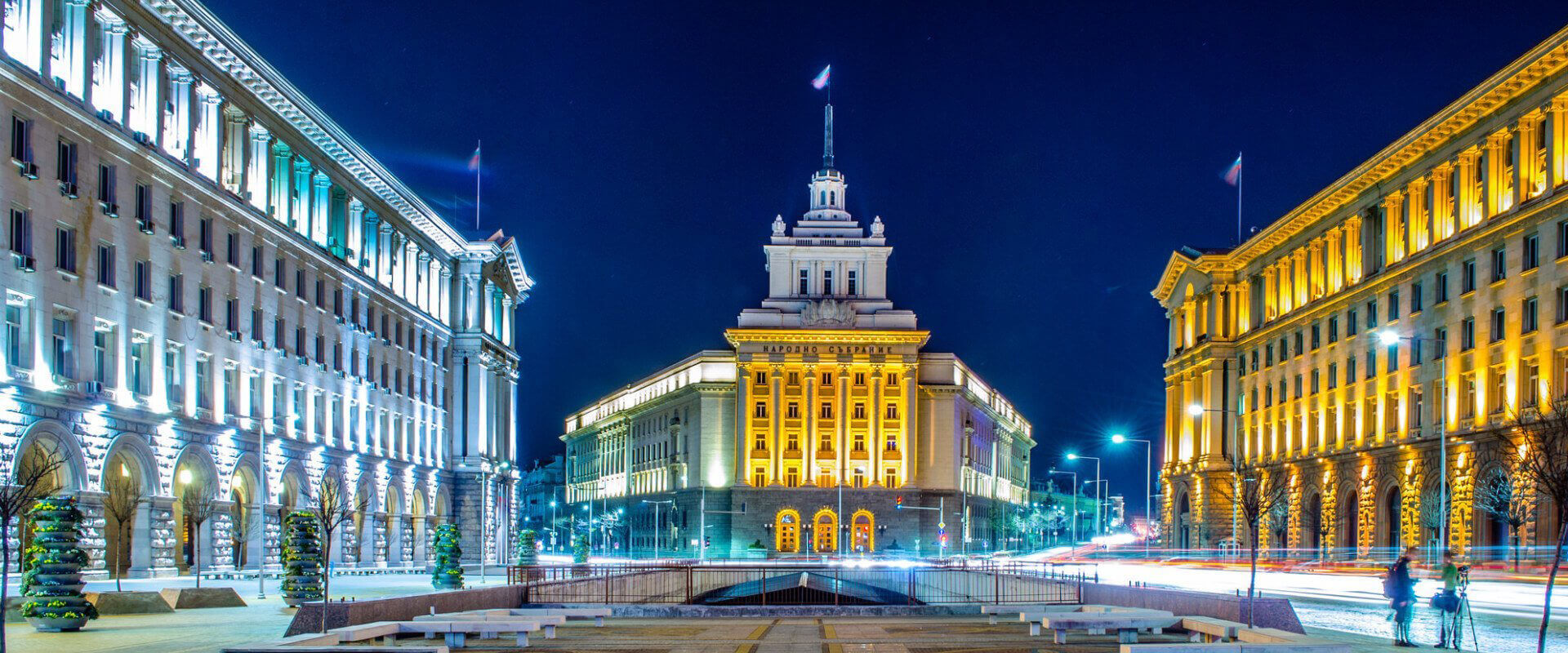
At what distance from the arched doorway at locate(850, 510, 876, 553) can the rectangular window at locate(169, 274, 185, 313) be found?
90.6 metres

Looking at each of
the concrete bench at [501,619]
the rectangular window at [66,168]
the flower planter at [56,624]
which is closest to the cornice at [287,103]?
the rectangular window at [66,168]

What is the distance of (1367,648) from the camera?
78.4 feet

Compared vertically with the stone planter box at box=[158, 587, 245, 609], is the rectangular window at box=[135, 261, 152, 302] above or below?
above

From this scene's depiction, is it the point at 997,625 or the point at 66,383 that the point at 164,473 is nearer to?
the point at 66,383

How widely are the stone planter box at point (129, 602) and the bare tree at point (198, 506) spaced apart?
16.3 meters

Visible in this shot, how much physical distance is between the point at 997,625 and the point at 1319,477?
55.8 m

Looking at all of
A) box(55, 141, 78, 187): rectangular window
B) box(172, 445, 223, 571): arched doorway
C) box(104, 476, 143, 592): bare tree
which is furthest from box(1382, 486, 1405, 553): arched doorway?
box(55, 141, 78, 187): rectangular window

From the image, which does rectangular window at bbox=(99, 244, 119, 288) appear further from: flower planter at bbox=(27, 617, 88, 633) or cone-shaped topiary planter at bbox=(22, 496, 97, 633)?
flower planter at bbox=(27, 617, 88, 633)

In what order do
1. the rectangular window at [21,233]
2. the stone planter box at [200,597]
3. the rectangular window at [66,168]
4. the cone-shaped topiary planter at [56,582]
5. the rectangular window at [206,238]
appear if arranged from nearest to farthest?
1. the cone-shaped topiary planter at [56,582]
2. the stone planter box at [200,597]
3. the rectangular window at [21,233]
4. the rectangular window at [66,168]
5. the rectangular window at [206,238]

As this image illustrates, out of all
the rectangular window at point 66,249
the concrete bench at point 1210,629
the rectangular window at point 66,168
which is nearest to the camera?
the concrete bench at point 1210,629

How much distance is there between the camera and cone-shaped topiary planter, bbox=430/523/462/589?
48.7 m

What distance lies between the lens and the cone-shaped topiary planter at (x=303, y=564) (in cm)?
3784

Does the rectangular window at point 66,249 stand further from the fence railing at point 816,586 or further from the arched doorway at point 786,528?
the arched doorway at point 786,528

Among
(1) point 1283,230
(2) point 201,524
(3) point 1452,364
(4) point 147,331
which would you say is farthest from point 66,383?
(1) point 1283,230
